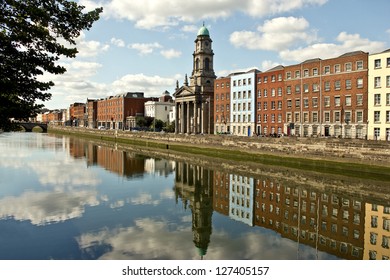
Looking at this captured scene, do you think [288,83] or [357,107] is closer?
[357,107]

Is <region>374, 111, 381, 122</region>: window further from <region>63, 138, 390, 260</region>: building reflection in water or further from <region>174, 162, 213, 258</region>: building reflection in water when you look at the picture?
<region>174, 162, 213, 258</region>: building reflection in water

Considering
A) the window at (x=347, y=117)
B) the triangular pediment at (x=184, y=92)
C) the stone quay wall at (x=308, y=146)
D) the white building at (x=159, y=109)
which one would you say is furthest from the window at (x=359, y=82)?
the white building at (x=159, y=109)

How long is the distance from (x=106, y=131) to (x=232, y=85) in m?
47.3

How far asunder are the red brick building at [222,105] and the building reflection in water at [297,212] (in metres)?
43.6

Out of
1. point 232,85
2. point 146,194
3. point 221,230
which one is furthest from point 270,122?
point 221,230

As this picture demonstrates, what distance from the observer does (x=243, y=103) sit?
72312 mm

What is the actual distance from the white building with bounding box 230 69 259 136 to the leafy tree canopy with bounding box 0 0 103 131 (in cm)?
5835

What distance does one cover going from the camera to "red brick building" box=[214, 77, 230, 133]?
77125mm

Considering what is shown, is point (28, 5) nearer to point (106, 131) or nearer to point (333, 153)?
point (333, 153)

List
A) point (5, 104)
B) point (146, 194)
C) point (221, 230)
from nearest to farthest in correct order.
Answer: point (5, 104) < point (221, 230) < point (146, 194)

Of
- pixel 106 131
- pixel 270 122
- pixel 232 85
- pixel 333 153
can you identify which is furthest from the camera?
pixel 106 131

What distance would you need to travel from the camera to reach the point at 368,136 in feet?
152

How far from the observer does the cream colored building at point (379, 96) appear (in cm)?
4475

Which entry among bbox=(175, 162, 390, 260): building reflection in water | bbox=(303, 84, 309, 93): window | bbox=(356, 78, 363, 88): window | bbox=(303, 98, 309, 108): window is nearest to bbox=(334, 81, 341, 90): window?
bbox=(356, 78, 363, 88): window
